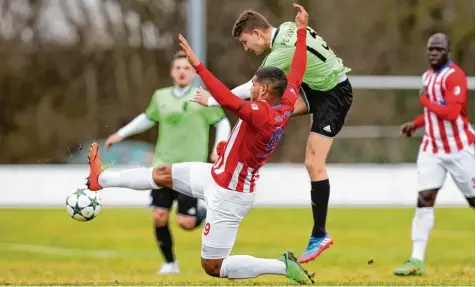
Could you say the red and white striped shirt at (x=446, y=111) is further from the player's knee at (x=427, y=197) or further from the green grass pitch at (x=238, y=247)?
the green grass pitch at (x=238, y=247)

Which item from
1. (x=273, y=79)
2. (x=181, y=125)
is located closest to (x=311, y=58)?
(x=273, y=79)

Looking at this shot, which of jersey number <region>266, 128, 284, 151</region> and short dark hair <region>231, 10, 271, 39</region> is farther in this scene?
short dark hair <region>231, 10, 271, 39</region>

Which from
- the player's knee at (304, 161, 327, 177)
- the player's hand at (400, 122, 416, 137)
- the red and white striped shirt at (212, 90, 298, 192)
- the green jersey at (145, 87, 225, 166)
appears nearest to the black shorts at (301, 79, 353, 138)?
the player's knee at (304, 161, 327, 177)

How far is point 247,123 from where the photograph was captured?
25.5 feet

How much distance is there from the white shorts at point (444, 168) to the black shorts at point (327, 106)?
1721mm

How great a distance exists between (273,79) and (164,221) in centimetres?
319

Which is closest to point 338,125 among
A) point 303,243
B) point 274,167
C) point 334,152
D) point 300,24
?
point 300,24

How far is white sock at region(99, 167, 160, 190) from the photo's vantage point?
8.18 m

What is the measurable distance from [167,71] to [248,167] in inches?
816

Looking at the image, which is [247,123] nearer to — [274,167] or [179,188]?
[179,188]

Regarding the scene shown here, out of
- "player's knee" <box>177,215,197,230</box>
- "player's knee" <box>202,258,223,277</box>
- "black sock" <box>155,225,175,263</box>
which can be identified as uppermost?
"player's knee" <box>202,258,223,277</box>

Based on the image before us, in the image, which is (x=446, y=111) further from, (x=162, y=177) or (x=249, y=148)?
(x=162, y=177)

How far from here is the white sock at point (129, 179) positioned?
8180mm

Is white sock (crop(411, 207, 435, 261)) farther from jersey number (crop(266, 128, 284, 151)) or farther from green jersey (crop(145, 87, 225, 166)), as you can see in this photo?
jersey number (crop(266, 128, 284, 151))
